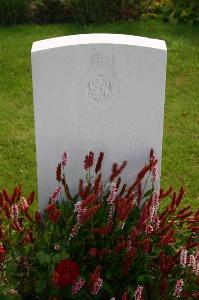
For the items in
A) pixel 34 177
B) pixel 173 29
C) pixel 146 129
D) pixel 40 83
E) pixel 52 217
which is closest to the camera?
pixel 52 217

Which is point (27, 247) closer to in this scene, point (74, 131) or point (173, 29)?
point (74, 131)

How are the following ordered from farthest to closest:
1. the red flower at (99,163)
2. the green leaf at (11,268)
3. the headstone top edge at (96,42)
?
the red flower at (99,163) → the headstone top edge at (96,42) → the green leaf at (11,268)

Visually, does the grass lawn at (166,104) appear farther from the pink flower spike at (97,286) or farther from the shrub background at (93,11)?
the pink flower spike at (97,286)

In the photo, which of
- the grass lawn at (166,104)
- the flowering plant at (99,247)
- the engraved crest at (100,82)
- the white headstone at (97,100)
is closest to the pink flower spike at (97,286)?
the flowering plant at (99,247)

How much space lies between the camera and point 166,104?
5926mm

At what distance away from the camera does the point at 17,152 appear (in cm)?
520

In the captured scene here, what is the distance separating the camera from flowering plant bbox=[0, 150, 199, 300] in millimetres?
3197

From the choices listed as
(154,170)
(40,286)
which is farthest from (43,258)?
(154,170)

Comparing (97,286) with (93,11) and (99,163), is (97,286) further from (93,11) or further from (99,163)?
(93,11)

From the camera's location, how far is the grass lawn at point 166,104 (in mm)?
5004

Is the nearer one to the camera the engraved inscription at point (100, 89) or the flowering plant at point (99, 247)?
the flowering plant at point (99, 247)

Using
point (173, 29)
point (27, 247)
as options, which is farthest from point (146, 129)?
point (173, 29)

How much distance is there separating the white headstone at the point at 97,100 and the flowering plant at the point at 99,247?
129 millimetres

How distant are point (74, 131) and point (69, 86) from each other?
0.27 meters
